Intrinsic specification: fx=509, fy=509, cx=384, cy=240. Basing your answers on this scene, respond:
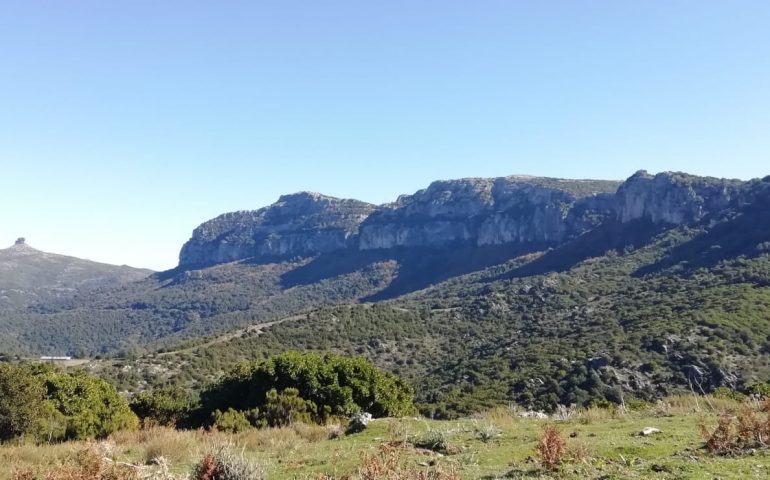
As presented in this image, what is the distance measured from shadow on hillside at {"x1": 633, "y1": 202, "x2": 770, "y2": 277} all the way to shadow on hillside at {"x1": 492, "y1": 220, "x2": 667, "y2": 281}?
1972cm

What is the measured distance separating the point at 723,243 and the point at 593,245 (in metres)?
42.0

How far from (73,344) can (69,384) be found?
15740 cm

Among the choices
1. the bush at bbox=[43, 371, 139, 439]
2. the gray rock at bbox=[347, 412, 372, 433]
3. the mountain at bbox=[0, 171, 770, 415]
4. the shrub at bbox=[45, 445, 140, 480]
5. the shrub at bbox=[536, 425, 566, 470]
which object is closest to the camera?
the shrub at bbox=[45, 445, 140, 480]

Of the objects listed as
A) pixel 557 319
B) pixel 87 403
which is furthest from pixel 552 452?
pixel 557 319

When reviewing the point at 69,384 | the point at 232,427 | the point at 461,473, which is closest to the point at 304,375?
the point at 232,427

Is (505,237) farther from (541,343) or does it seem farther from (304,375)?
(304,375)

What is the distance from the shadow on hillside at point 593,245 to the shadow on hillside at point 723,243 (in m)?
19.7

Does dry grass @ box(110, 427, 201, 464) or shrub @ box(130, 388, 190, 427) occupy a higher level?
dry grass @ box(110, 427, 201, 464)

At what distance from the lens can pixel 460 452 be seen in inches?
368

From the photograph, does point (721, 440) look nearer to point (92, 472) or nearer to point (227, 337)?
point (92, 472)

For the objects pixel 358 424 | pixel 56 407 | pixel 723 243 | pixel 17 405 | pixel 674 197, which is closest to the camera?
pixel 358 424

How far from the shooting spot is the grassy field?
6488mm

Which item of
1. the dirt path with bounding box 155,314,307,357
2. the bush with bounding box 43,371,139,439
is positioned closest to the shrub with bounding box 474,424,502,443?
the bush with bounding box 43,371,139,439

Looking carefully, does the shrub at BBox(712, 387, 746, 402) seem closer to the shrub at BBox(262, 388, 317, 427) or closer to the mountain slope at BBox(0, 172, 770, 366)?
the shrub at BBox(262, 388, 317, 427)
